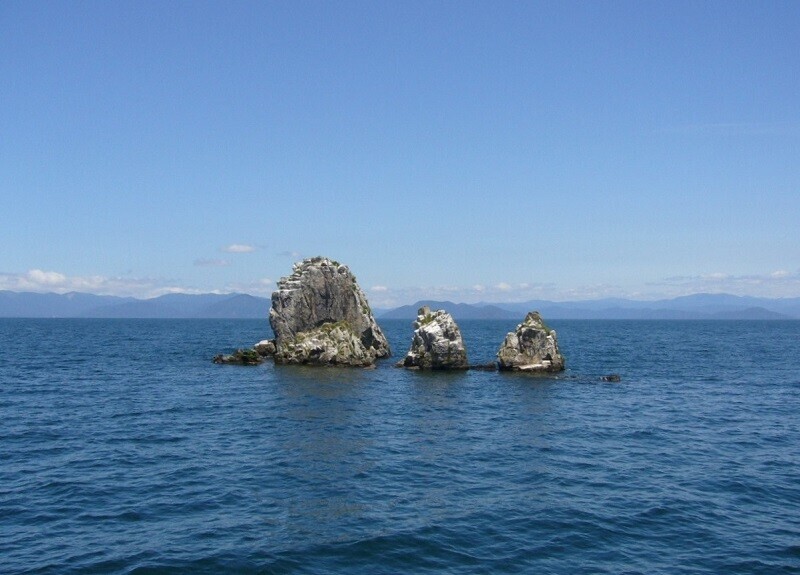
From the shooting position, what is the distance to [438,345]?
7775 centimetres

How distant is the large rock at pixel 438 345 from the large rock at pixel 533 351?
5.50 m

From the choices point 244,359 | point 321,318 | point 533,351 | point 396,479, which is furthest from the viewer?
point 321,318

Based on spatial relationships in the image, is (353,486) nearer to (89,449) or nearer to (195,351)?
(89,449)

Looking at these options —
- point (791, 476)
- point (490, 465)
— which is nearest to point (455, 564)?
point (490, 465)

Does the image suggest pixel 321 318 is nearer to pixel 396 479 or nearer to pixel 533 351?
pixel 533 351

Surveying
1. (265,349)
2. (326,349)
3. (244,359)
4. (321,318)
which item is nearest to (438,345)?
(326,349)

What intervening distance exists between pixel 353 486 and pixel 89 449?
17627 millimetres

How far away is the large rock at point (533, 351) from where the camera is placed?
76.1m

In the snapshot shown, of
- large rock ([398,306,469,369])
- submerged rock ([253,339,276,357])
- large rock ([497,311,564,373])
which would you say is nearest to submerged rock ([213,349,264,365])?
submerged rock ([253,339,276,357])

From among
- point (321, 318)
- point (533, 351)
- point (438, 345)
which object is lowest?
point (533, 351)

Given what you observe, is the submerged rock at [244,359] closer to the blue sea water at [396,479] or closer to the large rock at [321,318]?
the large rock at [321,318]

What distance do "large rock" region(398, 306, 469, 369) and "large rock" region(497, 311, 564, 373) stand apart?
5.50 meters

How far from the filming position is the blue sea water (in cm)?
2414

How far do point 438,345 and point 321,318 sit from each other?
1951cm
